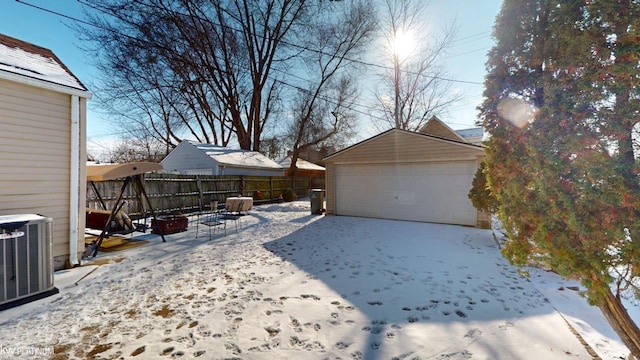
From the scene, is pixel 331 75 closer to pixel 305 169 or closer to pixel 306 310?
pixel 305 169

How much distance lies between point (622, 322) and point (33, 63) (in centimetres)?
806

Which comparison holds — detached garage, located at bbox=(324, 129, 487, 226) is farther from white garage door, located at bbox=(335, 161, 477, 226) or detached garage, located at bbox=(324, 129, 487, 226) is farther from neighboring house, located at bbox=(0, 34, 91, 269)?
neighboring house, located at bbox=(0, 34, 91, 269)

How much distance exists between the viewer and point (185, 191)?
37.4 feet

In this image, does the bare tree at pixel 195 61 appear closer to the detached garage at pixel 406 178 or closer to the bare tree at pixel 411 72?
the bare tree at pixel 411 72

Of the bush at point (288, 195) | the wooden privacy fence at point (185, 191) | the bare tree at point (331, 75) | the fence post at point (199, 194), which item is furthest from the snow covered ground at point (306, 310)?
the bare tree at point (331, 75)

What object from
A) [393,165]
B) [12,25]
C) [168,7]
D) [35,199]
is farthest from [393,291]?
[168,7]

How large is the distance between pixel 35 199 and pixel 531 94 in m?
6.59

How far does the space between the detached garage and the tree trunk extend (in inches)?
254

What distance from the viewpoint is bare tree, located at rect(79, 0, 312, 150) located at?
44.7ft

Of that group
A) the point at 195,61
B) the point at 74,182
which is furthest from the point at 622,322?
the point at 195,61

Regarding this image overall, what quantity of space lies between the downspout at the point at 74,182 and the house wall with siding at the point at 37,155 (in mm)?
50

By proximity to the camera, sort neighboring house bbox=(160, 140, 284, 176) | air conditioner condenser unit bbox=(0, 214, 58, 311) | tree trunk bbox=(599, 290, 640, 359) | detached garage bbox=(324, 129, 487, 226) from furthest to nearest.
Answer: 1. neighboring house bbox=(160, 140, 284, 176)
2. detached garage bbox=(324, 129, 487, 226)
3. air conditioner condenser unit bbox=(0, 214, 58, 311)
4. tree trunk bbox=(599, 290, 640, 359)

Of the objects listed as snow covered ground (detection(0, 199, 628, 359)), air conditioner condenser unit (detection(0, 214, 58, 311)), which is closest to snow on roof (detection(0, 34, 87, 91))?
air conditioner condenser unit (detection(0, 214, 58, 311))

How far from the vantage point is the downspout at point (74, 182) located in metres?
4.52
